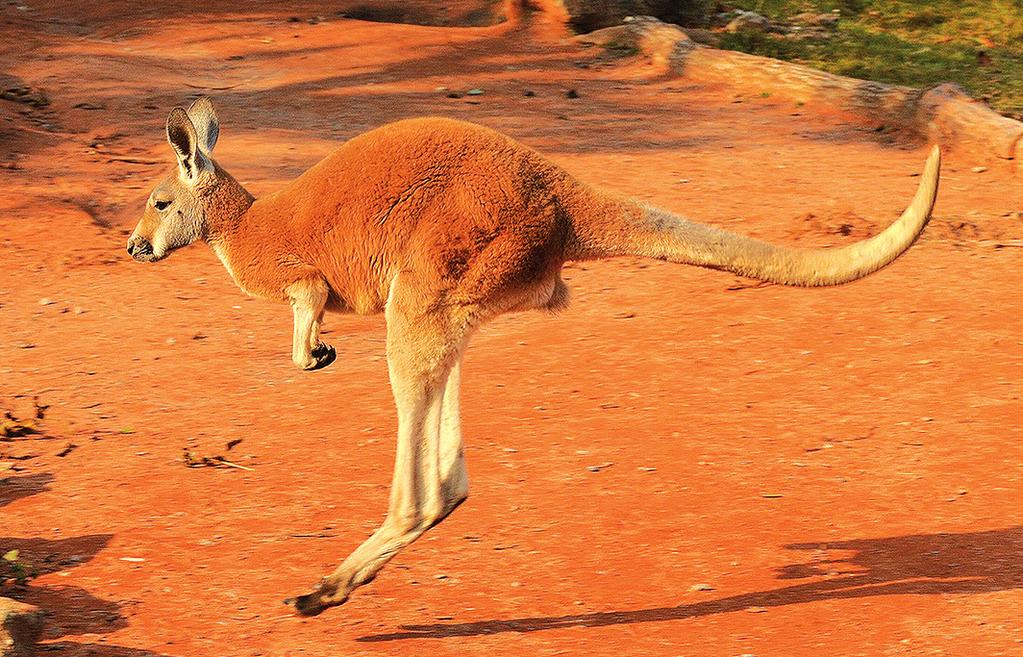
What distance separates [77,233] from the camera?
9445 millimetres

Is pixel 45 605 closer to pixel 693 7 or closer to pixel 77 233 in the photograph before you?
pixel 77 233

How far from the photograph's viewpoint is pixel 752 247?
3.98m

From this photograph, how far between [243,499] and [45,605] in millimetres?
1052

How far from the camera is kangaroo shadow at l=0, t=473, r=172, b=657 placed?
4.28m

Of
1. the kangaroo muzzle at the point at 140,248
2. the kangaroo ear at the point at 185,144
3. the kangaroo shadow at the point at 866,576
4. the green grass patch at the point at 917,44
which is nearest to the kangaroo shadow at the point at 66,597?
the kangaroo shadow at the point at 866,576

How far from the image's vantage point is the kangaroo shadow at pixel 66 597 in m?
4.28

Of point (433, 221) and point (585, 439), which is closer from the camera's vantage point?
point (433, 221)

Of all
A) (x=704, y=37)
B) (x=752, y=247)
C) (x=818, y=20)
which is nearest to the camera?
(x=752, y=247)

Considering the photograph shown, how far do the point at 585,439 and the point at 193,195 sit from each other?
7.44 ft

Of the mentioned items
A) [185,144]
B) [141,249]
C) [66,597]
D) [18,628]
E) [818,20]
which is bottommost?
[66,597]

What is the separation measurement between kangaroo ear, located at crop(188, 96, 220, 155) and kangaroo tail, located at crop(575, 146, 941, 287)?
1302 mm

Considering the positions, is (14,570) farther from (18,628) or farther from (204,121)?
(204,121)

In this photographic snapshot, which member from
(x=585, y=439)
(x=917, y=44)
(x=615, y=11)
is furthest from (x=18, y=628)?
(x=917, y=44)

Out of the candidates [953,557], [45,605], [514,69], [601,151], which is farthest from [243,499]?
[514,69]
